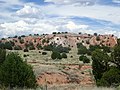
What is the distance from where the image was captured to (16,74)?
95.7 ft

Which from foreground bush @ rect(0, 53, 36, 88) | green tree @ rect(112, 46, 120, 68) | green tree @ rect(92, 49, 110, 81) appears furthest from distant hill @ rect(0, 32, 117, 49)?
foreground bush @ rect(0, 53, 36, 88)

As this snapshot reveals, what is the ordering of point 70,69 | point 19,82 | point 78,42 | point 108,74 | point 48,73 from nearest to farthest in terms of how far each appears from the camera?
1. point 19,82
2. point 108,74
3. point 48,73
4. point 70,69
5. point 78,42

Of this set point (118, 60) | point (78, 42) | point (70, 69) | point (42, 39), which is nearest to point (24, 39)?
point (42, 39)

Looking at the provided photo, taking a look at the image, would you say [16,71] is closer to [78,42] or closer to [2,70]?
[2,70]

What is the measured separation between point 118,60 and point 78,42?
13866 cm

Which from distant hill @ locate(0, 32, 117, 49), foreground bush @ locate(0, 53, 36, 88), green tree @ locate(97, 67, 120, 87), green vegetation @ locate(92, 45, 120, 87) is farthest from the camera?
distant hill @ locate(0, 32, 117, 49)

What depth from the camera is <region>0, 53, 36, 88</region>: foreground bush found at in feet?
93.4

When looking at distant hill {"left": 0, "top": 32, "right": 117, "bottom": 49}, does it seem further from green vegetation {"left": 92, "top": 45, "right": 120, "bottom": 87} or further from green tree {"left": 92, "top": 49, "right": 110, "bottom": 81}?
green vegetation {"left": 92, "top": 45, "right": 120, "bottom": 87}

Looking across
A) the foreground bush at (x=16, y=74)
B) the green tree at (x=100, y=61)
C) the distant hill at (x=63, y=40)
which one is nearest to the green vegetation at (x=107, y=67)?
the green tree at (x=100, y=61)

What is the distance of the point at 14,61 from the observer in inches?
1180

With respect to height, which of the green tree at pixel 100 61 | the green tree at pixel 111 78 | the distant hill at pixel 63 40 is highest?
the green tree at pixel 100 61

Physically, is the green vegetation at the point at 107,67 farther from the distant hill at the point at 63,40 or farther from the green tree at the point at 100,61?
the distant hill at the point at 63,40

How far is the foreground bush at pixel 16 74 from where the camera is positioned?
28453 millimetres

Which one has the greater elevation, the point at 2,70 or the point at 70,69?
the point at 2,70
